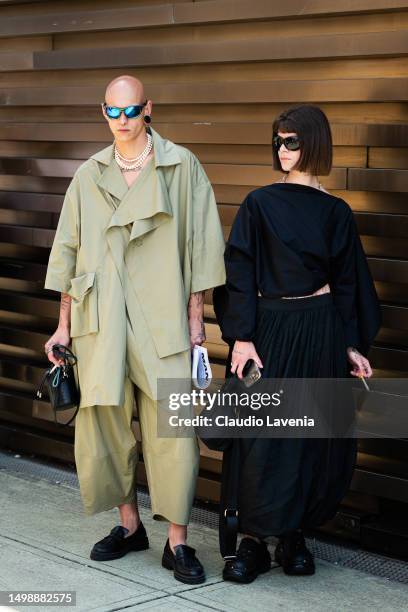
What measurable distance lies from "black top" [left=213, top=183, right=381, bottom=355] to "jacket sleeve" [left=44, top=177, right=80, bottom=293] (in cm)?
66

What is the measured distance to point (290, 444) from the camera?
462 cm

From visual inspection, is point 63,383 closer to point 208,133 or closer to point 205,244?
point 205,244

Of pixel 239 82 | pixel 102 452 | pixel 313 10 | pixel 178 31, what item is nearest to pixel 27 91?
pixel 178 31

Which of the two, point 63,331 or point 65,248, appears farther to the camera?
point 63,331

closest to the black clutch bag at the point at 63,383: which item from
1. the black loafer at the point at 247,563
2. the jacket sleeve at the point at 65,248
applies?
the jacket sleeve at the point at 65,248

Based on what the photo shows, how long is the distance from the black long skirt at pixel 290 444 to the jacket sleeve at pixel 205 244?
25 centimetres

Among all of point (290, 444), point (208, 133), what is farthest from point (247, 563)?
point (208, 133)

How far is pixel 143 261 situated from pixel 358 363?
0.94 m

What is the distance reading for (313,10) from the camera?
5.10 m

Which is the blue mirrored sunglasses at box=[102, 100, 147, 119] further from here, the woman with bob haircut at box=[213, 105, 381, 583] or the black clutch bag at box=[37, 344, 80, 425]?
the black clutch bag at box=[37, 344, 80, 425]

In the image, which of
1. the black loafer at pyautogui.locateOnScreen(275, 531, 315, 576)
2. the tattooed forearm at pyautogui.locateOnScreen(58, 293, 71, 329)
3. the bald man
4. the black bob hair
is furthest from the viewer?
the tattooed forearm at pyautogui.locateOnScreen(58, 293, 71, 329)

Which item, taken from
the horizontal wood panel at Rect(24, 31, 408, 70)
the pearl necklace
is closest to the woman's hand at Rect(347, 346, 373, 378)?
the pearl necklace

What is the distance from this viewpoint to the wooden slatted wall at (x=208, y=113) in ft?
16.3

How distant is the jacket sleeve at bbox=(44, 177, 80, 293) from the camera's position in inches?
190
